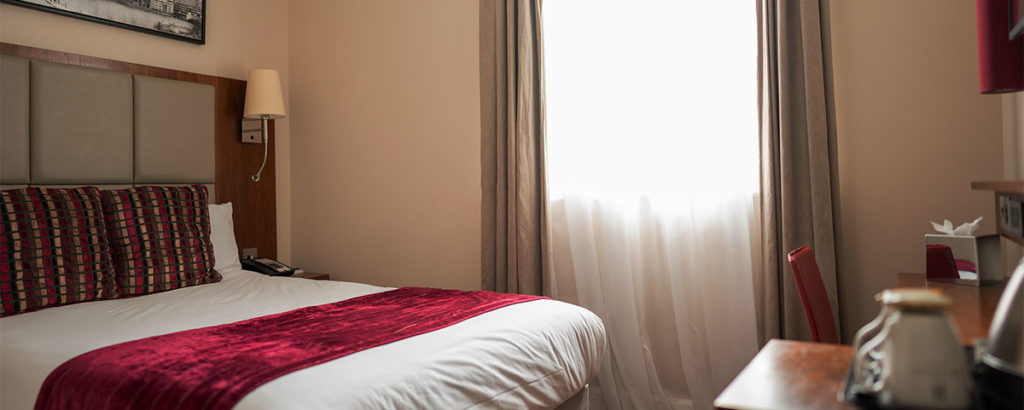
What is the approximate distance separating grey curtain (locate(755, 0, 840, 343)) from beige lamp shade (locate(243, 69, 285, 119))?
2.75m

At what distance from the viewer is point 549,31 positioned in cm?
346

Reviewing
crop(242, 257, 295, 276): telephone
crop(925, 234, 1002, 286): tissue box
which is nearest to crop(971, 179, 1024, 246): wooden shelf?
crop(925, 234, 1002, 286): tissue box

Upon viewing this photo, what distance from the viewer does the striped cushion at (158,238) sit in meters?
2.91

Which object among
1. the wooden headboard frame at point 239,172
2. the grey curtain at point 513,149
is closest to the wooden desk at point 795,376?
the grey curtain at point 513,149

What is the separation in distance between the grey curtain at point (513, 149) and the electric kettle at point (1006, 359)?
2514 mm

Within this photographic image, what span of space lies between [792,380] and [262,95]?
357 centimetres

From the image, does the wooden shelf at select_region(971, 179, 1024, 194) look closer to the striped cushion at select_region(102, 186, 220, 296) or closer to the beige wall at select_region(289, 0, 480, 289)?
the beige wall at select_region(289, 0, 480, 289)

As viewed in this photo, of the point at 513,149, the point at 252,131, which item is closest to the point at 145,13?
the point at 252,131

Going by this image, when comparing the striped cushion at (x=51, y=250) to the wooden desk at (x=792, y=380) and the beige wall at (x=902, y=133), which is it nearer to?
the wooden desk at (x=792, y=380)

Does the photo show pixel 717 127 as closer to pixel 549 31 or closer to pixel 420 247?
pixel 549 31

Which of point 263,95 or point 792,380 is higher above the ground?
point 263,95

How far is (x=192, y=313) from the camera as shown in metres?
2.48

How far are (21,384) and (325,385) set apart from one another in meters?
1.09

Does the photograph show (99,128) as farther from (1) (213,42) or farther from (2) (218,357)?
(2) (218,357)
